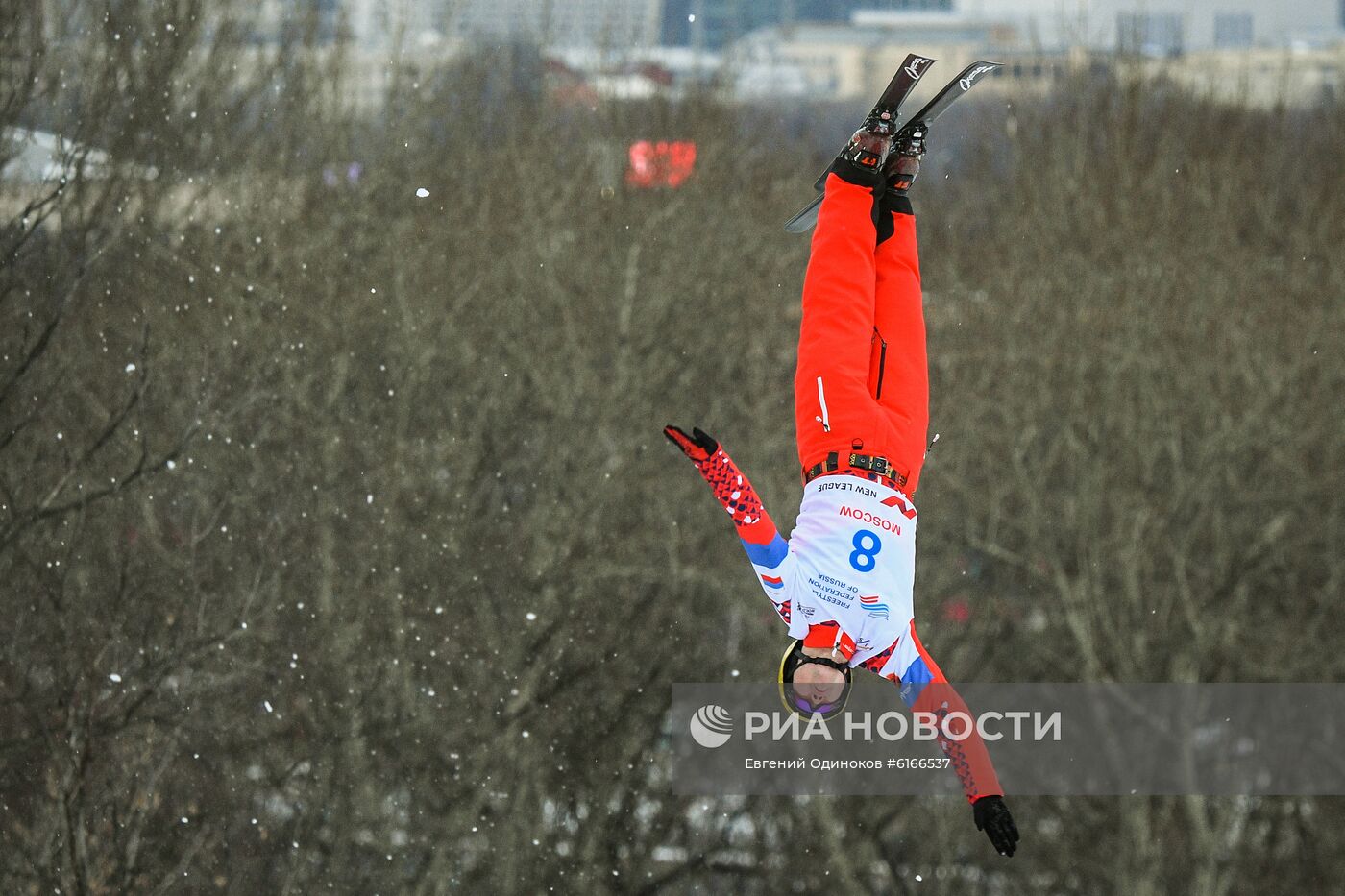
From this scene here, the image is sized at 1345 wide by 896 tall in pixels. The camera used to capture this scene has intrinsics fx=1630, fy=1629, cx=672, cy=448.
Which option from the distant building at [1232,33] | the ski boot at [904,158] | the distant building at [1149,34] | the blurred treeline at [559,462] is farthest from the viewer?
the distant building at [1232,33]

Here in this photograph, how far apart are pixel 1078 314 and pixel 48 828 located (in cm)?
1247

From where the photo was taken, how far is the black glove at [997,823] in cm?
456

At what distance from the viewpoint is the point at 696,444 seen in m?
4.55

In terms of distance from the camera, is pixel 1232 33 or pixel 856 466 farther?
pixel 1232 33

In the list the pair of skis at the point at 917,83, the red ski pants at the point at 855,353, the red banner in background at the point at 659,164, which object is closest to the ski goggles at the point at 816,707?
the red ski pants at the point at 855,353

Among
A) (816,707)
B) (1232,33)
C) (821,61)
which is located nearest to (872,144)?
(816,707)

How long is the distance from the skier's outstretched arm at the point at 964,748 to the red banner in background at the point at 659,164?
36.1ft

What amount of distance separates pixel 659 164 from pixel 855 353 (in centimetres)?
1190

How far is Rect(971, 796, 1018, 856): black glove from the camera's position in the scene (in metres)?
4.56

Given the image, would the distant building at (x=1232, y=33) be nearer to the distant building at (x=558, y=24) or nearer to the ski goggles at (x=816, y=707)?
the distant building at (x=558, y=24)

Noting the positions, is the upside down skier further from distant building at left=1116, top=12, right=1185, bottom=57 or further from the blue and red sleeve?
distant building at left=1116, top=12, right=1185, bottom=57

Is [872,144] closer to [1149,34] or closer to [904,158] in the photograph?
[904,158]

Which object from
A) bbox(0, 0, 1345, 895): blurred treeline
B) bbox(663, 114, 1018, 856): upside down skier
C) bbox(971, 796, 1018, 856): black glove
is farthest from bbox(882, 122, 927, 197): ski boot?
bbox(0, 0, 1345, 895): blurred treeline

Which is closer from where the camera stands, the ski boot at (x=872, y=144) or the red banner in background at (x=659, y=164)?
the ski boot at (x=872, y=144)
